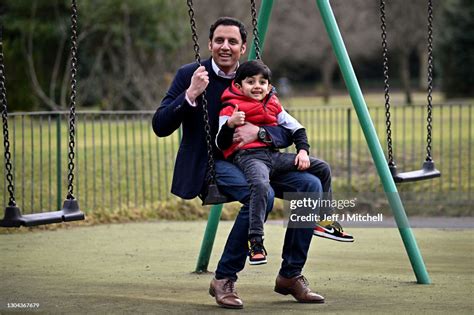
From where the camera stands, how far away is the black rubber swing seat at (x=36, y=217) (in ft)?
17.5

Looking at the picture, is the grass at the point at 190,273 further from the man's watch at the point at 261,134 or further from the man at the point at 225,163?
the man's watch at the point at 261,134

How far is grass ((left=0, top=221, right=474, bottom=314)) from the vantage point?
5789mm

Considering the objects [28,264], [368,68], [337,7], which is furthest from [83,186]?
[368,68]

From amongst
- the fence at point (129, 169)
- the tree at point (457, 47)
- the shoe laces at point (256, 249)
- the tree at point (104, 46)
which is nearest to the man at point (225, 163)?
the shoe laces at point (256, 249)

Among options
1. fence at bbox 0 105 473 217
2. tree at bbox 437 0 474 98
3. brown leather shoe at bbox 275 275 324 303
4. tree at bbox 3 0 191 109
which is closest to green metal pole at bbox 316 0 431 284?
brown leather shoe at bbox 275 275 324 303

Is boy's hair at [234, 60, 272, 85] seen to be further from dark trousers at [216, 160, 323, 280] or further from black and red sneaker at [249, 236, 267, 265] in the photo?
black and red sneaker at [249, 236, 267, 265]

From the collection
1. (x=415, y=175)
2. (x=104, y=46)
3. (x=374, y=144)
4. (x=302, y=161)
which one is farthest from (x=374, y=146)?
(x=104, y=46)

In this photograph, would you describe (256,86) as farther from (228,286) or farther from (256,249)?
(228,286)

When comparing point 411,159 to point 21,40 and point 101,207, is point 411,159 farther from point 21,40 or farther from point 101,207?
point 21,40

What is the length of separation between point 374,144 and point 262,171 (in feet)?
4.04

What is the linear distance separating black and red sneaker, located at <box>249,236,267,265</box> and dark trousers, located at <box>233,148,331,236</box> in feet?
0.14

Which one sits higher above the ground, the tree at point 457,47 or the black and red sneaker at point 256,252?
the tree at point 457,47

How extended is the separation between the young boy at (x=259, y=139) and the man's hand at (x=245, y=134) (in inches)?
1.1

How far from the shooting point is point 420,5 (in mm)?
41688
